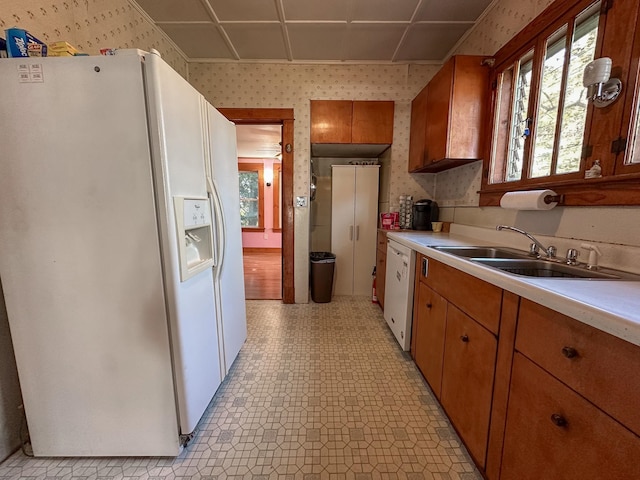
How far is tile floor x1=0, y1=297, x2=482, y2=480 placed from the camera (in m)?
1.16

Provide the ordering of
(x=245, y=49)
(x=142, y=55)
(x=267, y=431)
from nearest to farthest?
(x=142, y=55)
(x=267, y=431)
(x=245, y=49)

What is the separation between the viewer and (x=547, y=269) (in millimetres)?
1295

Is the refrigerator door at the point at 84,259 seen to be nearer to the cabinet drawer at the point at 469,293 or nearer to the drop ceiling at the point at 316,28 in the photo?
the cabinet drawer at the point at 469,293

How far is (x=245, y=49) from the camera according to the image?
8.72 ft

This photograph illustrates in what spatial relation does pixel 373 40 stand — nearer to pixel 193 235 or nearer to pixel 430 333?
pixel 193 235

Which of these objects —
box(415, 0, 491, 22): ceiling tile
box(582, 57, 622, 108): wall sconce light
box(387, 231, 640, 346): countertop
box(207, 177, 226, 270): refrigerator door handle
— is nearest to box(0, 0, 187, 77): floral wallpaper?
box(207, 177, 226, 270): refrigerator door handle

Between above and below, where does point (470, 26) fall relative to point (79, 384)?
above

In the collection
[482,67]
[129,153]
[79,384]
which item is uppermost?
[482,67]

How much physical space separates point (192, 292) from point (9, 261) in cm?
74

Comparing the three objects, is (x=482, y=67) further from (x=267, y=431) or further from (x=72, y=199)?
(x=267, y=431)

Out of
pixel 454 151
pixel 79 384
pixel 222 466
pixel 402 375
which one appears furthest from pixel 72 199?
pixel 454 151

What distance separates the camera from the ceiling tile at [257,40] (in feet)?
7.59

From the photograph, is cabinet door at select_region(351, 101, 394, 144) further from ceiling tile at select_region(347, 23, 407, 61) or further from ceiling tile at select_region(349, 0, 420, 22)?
ceiling tile at select_region(349, 0, 420, 22)

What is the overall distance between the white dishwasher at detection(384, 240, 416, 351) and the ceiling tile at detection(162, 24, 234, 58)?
2.62 metres
